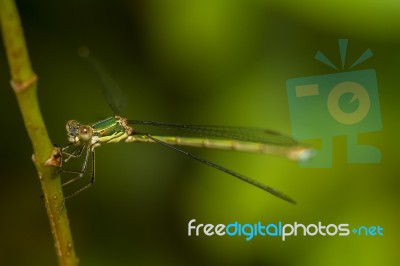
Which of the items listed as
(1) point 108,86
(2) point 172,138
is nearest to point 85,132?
(1) point 108,86

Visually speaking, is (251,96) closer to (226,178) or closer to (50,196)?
(226,178)

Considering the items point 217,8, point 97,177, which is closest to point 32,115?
point 217,8

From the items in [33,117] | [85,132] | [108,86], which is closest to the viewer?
[33,117]

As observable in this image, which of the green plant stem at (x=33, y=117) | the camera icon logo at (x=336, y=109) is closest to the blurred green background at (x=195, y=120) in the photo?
the camera icon logo at (x=336, y=109)

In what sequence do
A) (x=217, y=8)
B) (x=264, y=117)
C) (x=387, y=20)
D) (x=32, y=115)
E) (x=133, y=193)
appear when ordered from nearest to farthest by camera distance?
(x=32, y=115)
(x=387, y=20)
(x=217, y=8)
(x=264, y=117)
(x=133, y=193)

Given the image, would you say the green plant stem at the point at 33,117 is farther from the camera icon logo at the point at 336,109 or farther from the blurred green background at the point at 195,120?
the camera icon logo at the point at 336,109

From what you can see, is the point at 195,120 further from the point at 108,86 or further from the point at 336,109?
the point at 336,109

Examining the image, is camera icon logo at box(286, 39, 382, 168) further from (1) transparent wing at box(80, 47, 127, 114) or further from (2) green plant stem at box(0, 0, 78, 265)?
(2) green plant stem at box(0, 0, 78, 265)
